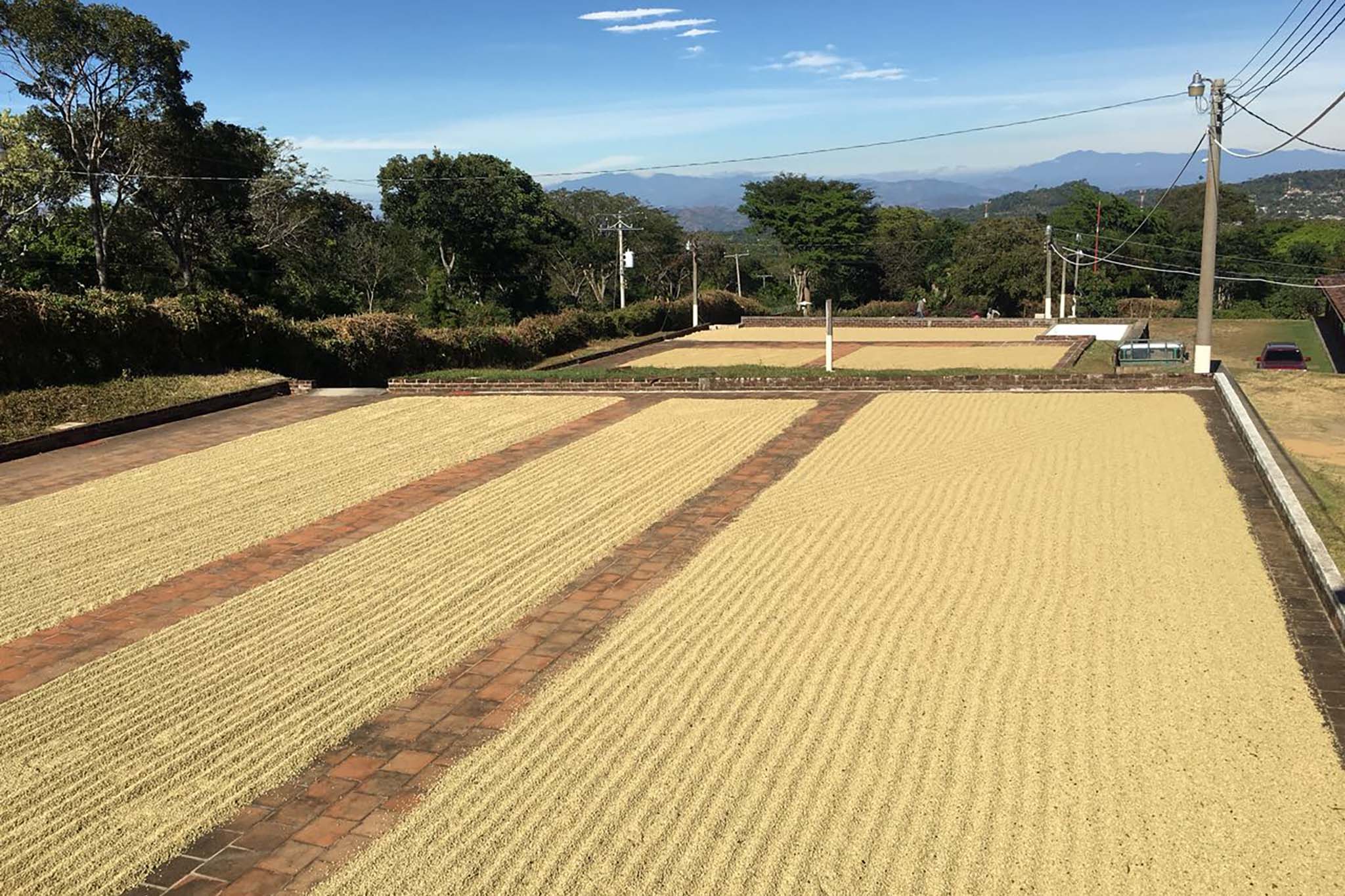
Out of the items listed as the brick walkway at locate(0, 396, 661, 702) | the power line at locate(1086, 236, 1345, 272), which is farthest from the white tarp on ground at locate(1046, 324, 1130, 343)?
the brick walkway at locate(0, 396, 661, 702)

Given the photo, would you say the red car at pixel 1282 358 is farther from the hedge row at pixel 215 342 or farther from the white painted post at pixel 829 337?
the hedge row at pixel 215 342

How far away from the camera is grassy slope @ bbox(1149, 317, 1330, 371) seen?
92.0 feet

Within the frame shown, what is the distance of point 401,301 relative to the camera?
140 feet

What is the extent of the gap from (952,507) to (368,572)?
206 inches

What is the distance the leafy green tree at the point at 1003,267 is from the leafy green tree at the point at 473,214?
2200 centimetres

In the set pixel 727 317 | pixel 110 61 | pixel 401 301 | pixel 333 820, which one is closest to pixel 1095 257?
pixel 727 317

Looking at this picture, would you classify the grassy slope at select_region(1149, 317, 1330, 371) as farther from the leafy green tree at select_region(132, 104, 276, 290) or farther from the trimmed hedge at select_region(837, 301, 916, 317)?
the leafy green tree at select_region(132, 104, 276, 290)

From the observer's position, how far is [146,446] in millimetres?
13359

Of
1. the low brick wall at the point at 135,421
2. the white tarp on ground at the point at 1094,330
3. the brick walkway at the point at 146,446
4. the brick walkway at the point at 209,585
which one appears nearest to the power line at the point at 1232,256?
the white tarp on ground at the point at 1094,330

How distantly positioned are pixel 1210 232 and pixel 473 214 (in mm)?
28663

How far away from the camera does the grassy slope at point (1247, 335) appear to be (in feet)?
92.0

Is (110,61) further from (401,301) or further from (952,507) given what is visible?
(952,507)

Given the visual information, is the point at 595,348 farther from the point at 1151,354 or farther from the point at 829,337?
the point at 1151,354

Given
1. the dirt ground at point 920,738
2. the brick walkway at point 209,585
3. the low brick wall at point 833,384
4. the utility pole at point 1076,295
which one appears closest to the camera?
the dirt ground at point 920,738
